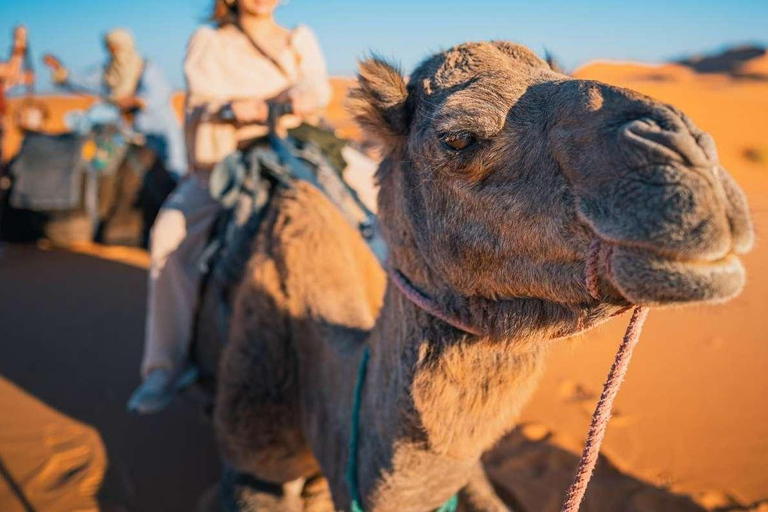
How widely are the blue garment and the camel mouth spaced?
25.8 feet

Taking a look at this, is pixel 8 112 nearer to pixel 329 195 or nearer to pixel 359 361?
pixel 329 195

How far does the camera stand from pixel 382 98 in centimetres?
166

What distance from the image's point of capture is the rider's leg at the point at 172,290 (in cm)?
332

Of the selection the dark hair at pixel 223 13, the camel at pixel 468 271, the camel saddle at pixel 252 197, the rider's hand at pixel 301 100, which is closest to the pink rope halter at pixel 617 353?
the camel at pixel 468 271

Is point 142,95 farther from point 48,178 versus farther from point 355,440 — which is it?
point 355,440

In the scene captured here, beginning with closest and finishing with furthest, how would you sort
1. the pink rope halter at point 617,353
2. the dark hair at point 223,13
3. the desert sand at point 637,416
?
the pink rope halter at point 617,353 < the desert sand at point 637,416 < the dark hair at point 223,13

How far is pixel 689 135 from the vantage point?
3.01ft

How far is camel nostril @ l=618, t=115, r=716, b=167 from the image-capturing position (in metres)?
0.89

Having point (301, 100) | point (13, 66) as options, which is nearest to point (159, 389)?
point (301, 100)

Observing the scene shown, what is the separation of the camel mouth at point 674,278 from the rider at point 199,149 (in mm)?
2552

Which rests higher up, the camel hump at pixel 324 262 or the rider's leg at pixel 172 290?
the camel hump at pixel 324 262

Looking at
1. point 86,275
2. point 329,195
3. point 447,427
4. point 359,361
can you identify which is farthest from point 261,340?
point 86,275

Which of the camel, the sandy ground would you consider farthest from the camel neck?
the sandy ground

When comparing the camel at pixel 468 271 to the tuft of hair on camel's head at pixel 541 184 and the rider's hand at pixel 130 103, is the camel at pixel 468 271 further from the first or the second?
the rider's hand at pixel 130 103
